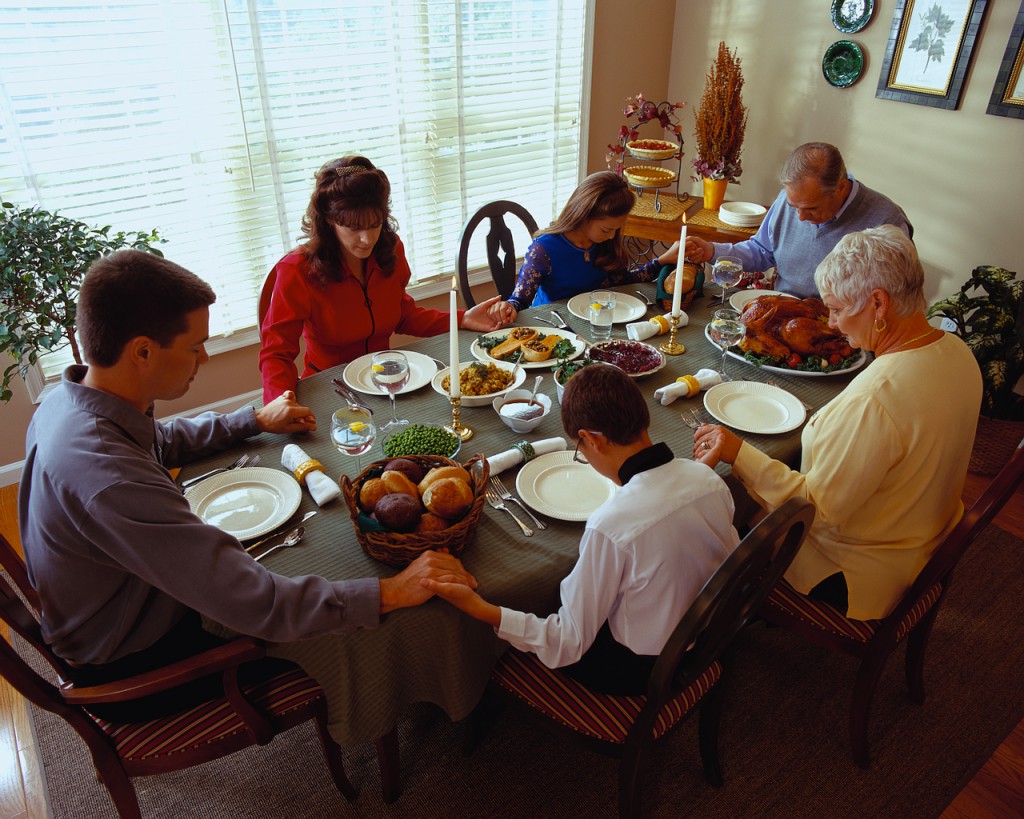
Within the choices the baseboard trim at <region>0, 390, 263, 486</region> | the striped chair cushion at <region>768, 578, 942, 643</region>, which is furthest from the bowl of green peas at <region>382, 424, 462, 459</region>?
the baseboard trim at <region>0, 390, 263, 486</region>

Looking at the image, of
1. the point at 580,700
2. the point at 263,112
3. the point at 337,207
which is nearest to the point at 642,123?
the point at 263,112

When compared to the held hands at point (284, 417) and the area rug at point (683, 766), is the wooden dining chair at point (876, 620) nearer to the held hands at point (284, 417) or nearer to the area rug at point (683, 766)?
the area rug at point (683, 766)

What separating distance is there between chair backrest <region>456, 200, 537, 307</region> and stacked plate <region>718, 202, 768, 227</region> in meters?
1.22

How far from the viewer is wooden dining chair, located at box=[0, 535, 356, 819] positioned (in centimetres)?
134

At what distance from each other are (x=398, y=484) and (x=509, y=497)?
0.31m

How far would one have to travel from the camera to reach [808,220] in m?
2.73

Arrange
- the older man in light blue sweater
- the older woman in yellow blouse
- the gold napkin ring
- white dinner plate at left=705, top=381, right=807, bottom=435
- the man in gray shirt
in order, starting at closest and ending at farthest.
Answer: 1. the man in gray shirt
2. the older woman in yellow blouse
3. the gold napkin ring
4. white dinner plate at left=705, top=381, right=807, bottom=435
5. the older man in light blue sweater

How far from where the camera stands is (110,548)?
1.28 meters

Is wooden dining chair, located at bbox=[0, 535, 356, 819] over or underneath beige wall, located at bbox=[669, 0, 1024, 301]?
underneath

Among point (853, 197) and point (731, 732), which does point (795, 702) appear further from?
point (853, 197)

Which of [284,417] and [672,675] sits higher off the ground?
[284,417]

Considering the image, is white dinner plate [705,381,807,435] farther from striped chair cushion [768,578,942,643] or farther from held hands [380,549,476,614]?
held hands [380,549,476,614]

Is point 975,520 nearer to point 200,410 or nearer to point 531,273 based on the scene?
point 531,273

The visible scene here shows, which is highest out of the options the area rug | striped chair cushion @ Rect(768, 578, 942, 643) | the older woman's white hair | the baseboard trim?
the older woman's white hair
